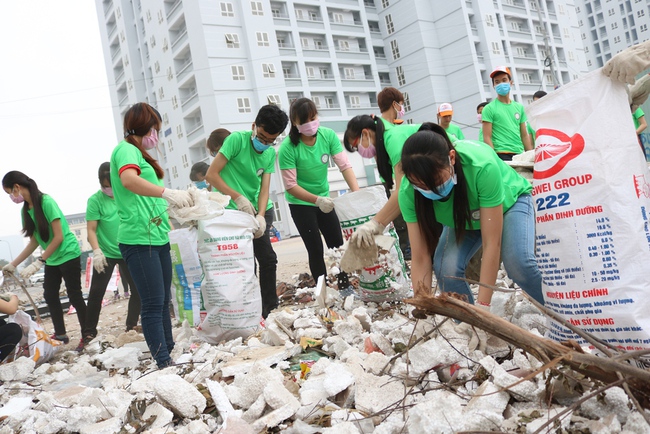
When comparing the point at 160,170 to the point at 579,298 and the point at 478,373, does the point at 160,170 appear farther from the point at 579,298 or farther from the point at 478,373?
the point at 579,298

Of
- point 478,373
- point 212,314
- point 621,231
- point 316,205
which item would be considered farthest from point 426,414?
point 316,205

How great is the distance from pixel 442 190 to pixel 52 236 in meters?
3.44

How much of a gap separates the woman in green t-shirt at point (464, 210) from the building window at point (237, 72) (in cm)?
2805

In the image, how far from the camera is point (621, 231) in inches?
66.9

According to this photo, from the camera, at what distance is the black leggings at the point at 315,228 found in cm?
407

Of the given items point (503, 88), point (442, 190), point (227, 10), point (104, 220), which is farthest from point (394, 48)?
point (442, 190)

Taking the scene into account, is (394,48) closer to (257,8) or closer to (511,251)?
(257,8)

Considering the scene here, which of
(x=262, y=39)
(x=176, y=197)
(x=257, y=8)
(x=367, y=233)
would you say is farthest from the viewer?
(x=257, y=8)

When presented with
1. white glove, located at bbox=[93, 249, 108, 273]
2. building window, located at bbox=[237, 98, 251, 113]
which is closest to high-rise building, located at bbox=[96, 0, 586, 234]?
building window, located at bbox=[237, 98, 251, 113]

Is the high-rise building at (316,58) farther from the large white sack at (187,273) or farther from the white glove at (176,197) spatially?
the white glove at (176,197)

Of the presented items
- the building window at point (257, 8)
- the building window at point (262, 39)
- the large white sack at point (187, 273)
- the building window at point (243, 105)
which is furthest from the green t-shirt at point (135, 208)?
the building window at point (257, 8)

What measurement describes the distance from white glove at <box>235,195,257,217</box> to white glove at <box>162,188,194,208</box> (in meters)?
0.61

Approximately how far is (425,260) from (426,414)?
Answer: 1.05 m

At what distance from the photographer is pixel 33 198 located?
13.9 ft
